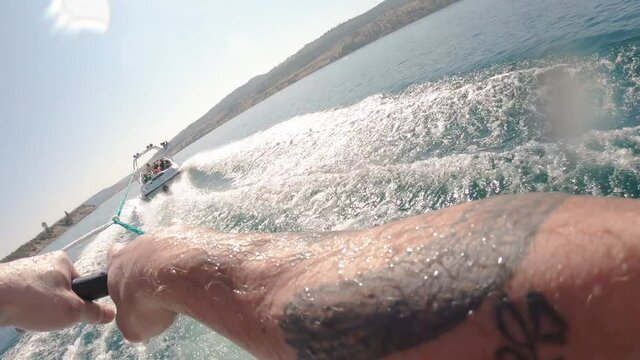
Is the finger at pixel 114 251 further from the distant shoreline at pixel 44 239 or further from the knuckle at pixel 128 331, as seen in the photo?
the distant shoreline at pixel 44 239

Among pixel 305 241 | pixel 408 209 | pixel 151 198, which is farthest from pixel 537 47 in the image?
pixel 151 198

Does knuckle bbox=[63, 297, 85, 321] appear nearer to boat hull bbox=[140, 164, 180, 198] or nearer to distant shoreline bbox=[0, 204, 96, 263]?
boat hull bbox=[140, 164, 180, 198]

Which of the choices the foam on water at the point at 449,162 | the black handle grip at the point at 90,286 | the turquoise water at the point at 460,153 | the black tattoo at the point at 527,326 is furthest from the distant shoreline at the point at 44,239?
the black tattoo at the point at 527,326

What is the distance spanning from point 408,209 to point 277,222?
5.59m

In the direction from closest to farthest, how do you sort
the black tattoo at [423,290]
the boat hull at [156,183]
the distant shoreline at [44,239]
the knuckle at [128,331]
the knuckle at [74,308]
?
the black tattoo at [423,290] < the knuckle at [128,331] < the knuckle at [74,308] < the boat hull at [156,183] < the distant shoreline at [44,239]

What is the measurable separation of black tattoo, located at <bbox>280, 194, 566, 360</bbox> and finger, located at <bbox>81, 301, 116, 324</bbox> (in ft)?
5.33

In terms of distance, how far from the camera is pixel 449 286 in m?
1.06

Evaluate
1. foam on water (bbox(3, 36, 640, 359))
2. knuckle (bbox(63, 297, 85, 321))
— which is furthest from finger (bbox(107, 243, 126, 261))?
foam on water (bbox(3, 36, 640, 359))

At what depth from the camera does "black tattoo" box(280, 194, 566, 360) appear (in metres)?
1.04

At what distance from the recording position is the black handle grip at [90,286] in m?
2.26

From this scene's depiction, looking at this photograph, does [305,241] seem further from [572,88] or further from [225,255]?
[572,88]

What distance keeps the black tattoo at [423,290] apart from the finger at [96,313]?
1.62 m

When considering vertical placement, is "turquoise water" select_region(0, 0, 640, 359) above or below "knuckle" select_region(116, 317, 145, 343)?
below

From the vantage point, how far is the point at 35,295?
2.13m
